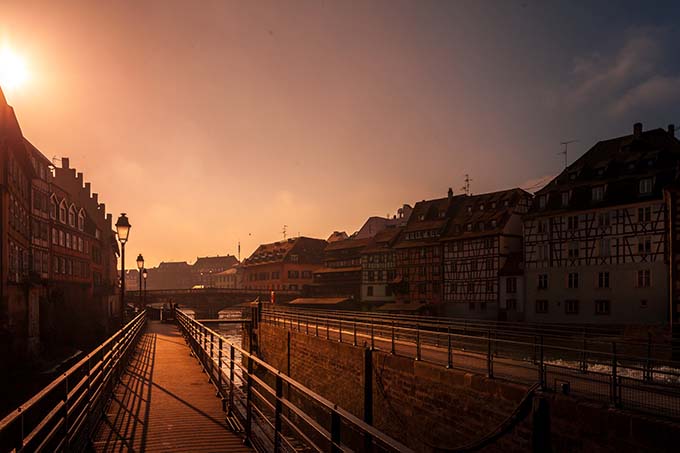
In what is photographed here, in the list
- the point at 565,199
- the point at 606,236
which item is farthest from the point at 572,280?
the point at 565,199

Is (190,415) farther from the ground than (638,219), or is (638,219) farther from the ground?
(638,219)

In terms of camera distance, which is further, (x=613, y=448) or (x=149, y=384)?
(x=149, y=384)

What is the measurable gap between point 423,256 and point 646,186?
993 inches

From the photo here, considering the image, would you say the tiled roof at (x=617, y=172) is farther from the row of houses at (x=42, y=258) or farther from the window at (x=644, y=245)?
the row of houses at (x=42, y=258)

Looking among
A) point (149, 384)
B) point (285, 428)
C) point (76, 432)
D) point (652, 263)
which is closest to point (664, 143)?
point (652, 263)

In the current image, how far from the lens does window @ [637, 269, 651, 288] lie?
1455 inches

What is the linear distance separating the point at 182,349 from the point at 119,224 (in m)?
5.59

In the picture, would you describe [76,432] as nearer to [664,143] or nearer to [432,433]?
[432,433]

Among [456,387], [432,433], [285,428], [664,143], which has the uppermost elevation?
[664,143]

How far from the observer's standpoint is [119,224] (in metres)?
19.0

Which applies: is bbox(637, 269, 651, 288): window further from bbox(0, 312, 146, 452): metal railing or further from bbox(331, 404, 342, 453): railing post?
bbox(331, 404, 342, 453): railing post

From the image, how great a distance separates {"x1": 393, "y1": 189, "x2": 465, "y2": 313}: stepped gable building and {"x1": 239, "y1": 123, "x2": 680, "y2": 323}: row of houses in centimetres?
12

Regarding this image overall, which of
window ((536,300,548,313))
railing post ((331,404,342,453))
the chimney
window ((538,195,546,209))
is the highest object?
the chimney

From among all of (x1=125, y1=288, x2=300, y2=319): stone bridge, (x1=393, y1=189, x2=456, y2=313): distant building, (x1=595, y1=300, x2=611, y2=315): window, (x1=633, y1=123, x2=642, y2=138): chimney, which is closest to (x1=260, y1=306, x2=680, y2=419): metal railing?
(x1=595, y1=300, x2=611, y2=315): window
